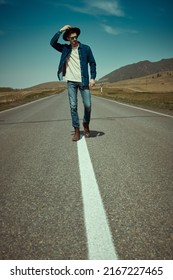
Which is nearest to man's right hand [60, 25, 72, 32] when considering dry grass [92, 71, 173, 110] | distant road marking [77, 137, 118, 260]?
distant road marking [77, 137, 118, 260]

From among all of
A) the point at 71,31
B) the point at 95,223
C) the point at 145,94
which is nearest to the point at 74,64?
the point at 71,31

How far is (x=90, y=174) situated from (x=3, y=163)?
5.04 ft

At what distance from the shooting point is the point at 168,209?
2.21 m

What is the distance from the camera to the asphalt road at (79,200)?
1.73 metres

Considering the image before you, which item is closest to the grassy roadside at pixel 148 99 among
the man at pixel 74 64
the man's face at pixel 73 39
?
the man at pixel 74 64

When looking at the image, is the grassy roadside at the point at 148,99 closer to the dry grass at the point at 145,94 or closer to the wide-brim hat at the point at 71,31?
the dry grass at the point at 145,94

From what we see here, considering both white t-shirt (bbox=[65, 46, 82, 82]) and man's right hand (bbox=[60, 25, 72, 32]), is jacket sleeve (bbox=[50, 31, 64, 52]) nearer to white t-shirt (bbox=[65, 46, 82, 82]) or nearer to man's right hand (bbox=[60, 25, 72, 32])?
man's right hand (bbox=[60, 25, 72, 32])

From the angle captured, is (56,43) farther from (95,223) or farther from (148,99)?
(148,99)

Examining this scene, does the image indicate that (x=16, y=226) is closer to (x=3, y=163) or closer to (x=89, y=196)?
(x=89, y=196)

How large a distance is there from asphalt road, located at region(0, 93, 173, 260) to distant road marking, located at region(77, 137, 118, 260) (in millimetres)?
16

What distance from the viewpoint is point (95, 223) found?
1992 mm

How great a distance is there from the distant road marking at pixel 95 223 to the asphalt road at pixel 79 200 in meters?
0.02

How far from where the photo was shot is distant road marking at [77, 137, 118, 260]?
1.64 metres

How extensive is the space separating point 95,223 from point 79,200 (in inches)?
18.1
